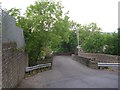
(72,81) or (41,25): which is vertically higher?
(41,25)

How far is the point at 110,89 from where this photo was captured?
11.6 m

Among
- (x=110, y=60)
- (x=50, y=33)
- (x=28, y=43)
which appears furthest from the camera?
(x=110, y=60)

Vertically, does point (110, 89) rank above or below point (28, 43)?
below

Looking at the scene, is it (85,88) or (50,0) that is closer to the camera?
(85,88)

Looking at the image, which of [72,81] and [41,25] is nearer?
[72,81]

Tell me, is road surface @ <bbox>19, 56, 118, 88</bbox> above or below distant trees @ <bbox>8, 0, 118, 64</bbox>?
below

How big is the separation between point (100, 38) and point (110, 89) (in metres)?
26.4

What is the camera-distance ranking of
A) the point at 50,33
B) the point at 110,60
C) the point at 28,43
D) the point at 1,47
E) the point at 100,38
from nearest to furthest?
the point at 1,47 < the point at 28,43 < the point at 50,33 < the point at 110,60 < the point at 100,38

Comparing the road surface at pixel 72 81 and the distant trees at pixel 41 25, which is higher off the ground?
the distant trees at pixel 41 25

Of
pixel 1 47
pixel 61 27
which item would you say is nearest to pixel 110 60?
pixel 61 27

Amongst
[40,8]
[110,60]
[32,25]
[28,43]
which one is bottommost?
[110,60]

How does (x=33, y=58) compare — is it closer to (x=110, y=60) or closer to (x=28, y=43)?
(x=28, y=43)

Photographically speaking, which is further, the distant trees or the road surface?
the distant trees

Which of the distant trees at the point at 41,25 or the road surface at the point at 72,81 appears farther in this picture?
the distant trees at the point at 41,25
